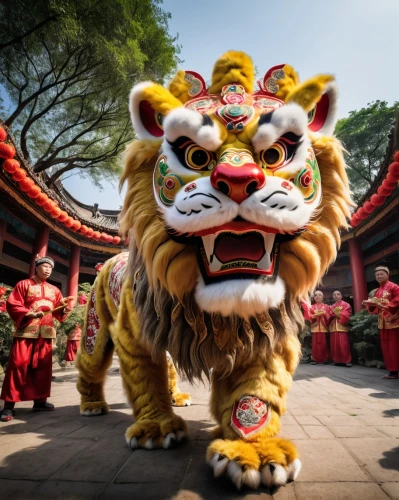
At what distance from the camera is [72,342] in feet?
26.1

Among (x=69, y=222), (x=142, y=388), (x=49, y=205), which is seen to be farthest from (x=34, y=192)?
(x=142, y=388)

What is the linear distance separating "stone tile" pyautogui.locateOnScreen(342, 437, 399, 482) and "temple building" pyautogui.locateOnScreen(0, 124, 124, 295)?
7002 mm

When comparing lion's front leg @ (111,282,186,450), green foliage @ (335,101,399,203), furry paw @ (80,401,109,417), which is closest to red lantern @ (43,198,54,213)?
furry paw @ (80,401,109,417)

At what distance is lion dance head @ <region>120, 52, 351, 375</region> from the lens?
1382 millimetres

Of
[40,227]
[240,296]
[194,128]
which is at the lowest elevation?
[240,296]

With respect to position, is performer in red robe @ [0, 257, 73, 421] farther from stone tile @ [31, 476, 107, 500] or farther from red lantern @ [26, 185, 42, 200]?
red lantern @ [26, 185, 42, 200]

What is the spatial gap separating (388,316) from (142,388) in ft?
16.3

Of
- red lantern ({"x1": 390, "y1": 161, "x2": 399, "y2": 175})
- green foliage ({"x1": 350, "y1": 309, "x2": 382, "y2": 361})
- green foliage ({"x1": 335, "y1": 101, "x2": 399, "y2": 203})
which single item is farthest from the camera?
green foliage ({"x1": 335, "y1": 101, "x2": 399, "y2": 203})

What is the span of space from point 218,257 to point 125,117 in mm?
11823

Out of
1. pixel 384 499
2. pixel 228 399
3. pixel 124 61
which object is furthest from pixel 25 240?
pixel 384 499

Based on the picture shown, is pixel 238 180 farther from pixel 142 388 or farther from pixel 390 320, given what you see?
pixel 390 320

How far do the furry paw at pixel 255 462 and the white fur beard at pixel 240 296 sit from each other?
23.1 inches

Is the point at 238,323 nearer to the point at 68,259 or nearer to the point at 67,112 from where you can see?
the point at 67,112

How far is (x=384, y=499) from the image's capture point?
3.91ft
